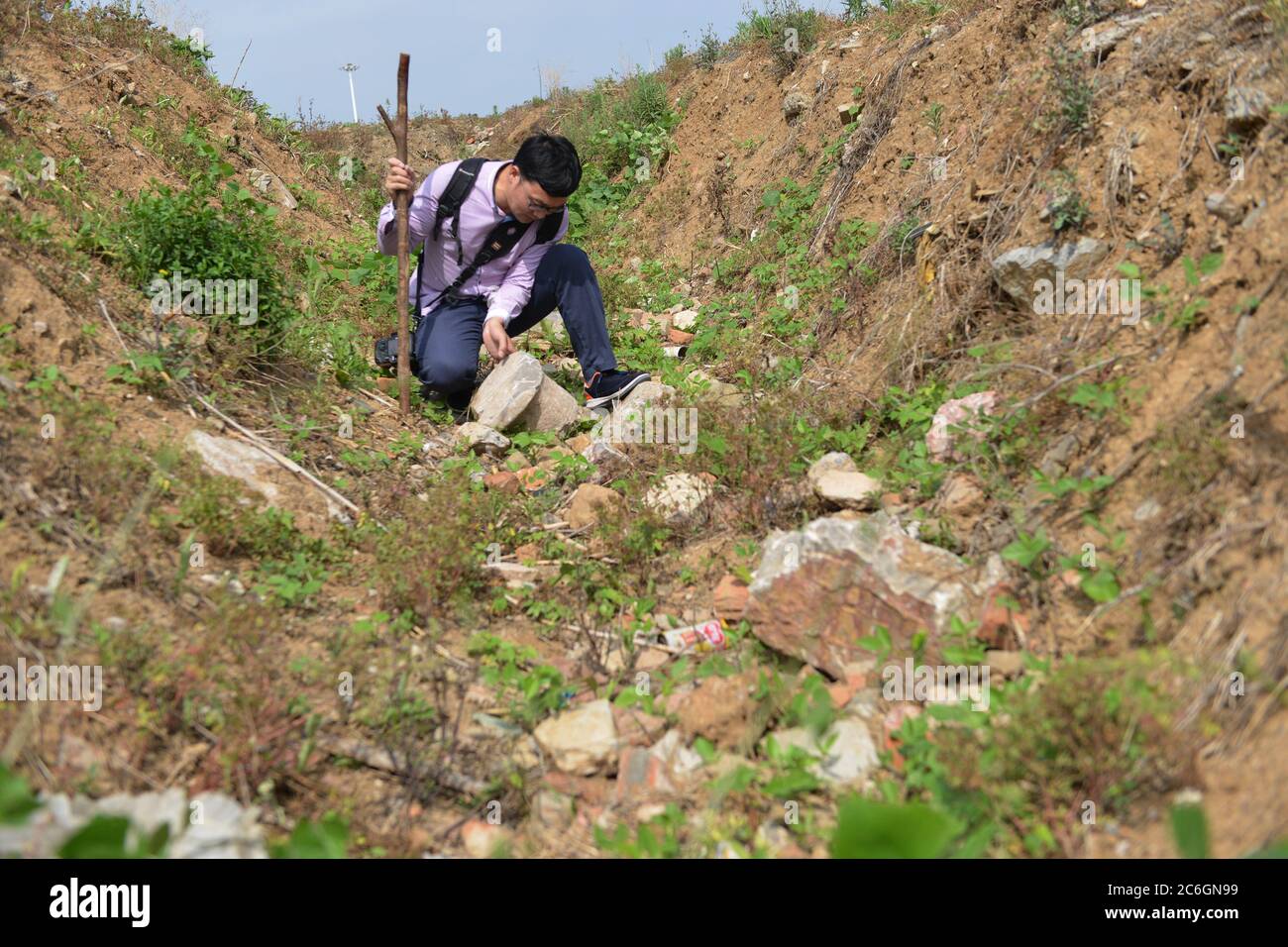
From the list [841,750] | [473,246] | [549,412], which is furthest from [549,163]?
[841,750]

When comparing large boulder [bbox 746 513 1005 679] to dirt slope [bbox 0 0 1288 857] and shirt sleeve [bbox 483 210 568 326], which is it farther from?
shirt sleeve [bbox 483 210 568 326]

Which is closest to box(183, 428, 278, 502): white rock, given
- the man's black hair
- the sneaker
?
the sneaker

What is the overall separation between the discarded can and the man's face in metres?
2.61

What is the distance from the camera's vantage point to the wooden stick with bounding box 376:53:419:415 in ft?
15.1

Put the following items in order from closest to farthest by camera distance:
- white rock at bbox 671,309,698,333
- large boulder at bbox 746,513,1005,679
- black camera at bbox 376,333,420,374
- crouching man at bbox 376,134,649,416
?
large boulder at bbox 746,513,1005,679, crouching man at bbox 376,134,649,416, black camera at bbox 376,333,420,374, white rock at bbox 671,309,698,333

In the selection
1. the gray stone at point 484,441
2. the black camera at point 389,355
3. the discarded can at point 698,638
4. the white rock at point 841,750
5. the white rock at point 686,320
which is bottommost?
the white rock at point 841,750

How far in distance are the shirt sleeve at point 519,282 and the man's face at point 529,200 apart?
0.82 ft

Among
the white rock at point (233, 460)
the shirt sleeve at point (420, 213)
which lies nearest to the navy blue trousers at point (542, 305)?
the shirt sleeve at point (420, 213)

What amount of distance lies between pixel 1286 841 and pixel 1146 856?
1.20ft

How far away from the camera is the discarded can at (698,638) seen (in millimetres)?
3139

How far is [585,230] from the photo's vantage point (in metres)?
8.84

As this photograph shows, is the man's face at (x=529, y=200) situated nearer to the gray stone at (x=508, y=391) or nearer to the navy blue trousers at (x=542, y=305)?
the navy blue trousers at (x=542, y=305)
